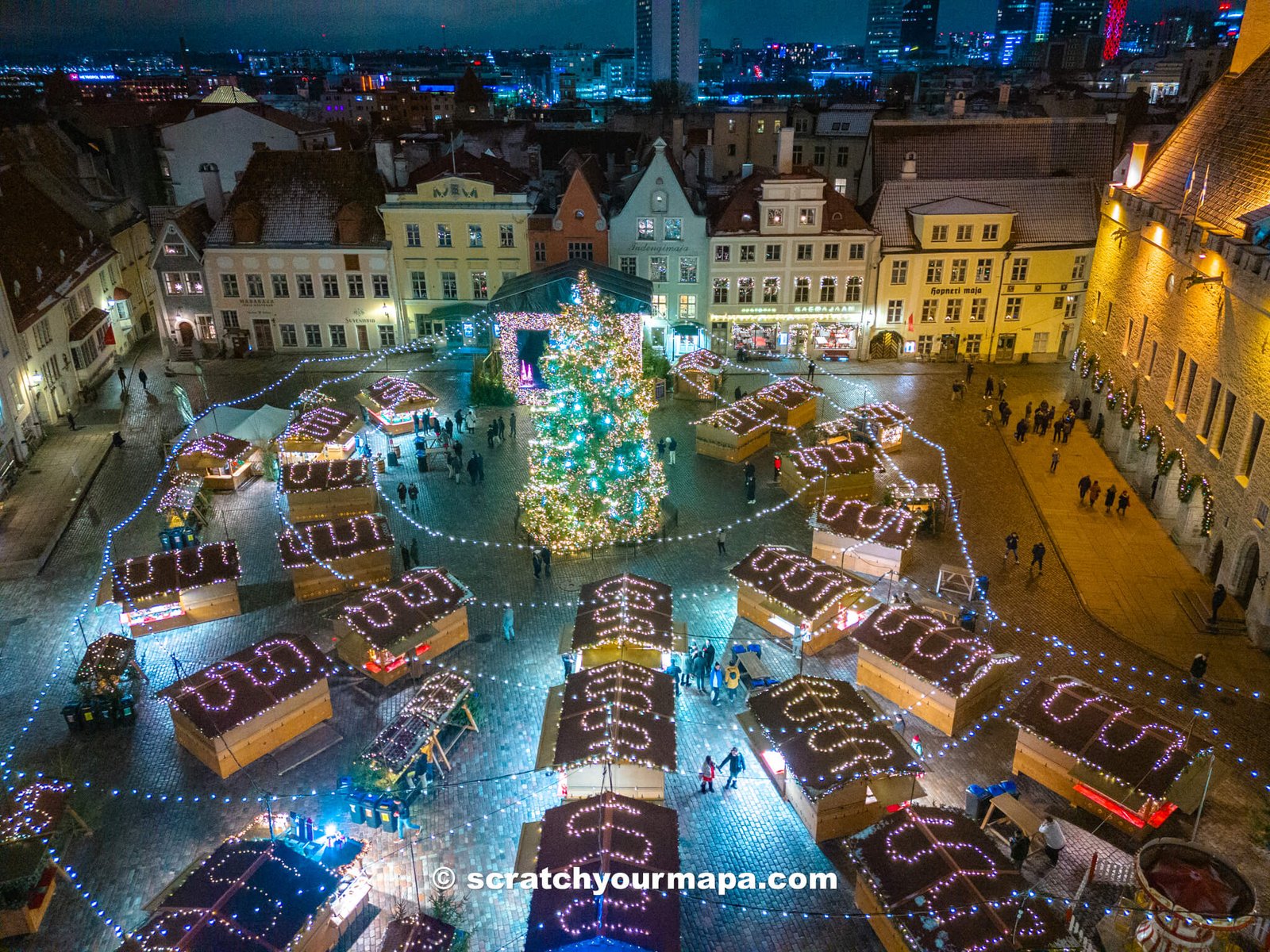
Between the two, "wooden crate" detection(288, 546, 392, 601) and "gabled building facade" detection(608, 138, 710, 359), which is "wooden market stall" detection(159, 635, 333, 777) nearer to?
"wooden crate" detection(288, 546, 392, 601)

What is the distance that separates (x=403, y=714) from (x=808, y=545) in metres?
15.7

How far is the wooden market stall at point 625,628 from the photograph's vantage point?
2431cm

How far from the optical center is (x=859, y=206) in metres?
52.6

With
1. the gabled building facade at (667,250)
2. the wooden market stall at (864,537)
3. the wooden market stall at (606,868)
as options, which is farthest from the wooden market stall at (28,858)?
the gabled building facade at (667,250)

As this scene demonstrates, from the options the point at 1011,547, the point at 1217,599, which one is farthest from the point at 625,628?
the point at 1217,599

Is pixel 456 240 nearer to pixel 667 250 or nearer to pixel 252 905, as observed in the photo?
pixel 667 250

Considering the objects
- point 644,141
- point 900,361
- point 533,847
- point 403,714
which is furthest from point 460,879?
point 644,141

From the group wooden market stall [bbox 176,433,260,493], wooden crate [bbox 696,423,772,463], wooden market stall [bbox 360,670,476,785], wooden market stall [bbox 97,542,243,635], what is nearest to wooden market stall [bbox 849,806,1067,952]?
wooden market stall [bbox 360,670,476,785]

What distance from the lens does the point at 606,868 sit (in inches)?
663

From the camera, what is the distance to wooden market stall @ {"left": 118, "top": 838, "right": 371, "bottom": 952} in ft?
52.1

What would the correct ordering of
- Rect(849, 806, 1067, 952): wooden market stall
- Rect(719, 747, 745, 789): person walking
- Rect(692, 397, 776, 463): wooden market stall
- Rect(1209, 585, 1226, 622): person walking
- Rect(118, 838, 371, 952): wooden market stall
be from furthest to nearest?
Rect(692, 397, 776, 463): wooden market stall, Rect(1209, 585, 1226, 622): person walking, Rect(719, 747, 745, 789): person walking, Rect(849, 806, 1067, 952): wooden market stall, Rect(118, 838, 371, 952): wooden market stall

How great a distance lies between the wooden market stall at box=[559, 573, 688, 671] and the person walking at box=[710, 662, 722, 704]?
108 centimetres

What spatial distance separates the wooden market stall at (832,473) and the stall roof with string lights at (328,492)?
1608cm

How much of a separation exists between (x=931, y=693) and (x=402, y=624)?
559 inches
